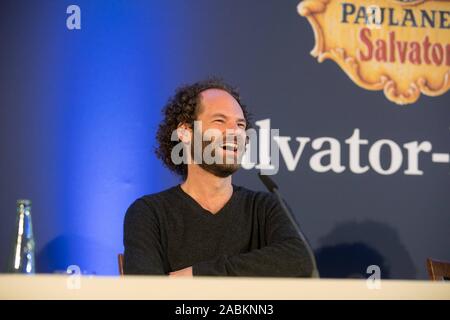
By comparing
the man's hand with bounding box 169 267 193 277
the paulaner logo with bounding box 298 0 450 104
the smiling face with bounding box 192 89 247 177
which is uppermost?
the paulaner logo with bounding box 298 0 450 104

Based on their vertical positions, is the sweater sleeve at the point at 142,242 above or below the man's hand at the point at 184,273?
above

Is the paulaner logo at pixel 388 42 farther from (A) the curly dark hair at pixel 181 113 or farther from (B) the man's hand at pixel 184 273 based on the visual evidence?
(B) the man's hand at pixel 184 273

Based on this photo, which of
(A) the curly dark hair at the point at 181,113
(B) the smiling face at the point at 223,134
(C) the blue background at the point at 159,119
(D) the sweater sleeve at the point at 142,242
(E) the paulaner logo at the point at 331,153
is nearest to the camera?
(D) the sweater sleeve at the point at 142,242

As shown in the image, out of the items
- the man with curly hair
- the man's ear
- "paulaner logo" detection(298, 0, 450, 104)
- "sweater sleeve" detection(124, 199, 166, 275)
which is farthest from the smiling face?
"paulaner logo" detection(298, 0, 450, 104)

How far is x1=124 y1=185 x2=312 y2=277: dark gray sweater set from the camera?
207 centimetres

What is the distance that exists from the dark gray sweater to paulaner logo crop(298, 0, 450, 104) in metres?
1.34

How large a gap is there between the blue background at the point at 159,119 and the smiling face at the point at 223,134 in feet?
2.66

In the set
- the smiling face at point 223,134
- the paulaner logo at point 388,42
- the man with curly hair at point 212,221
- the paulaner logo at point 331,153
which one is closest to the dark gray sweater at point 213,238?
the man with curly hair at point 212,221

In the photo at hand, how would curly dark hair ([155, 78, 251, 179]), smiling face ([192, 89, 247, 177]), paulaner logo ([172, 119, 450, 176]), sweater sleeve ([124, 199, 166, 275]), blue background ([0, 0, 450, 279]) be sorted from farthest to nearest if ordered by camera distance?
paulaner logo ([172, 119, 450, 176]) < blue background ([0, 0, 450, 279]) < curly dark hair ([155, 78, 251, 179]) < smiling face ([192, 89, 247, 177]) < sweater sleeve ([124, 199, 166, 275])

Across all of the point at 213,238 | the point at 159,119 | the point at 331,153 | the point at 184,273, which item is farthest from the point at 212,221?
the point at 331,153

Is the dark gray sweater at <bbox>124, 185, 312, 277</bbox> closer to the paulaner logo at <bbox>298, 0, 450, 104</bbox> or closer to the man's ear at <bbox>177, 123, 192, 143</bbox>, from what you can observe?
the man's ear at <bbox>177, 123, 192, 143</bbox>

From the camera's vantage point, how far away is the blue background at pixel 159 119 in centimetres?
315

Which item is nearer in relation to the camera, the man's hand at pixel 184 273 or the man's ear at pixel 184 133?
the man's hand at pixel 184 273

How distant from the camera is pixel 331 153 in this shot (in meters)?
3.36
